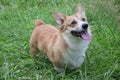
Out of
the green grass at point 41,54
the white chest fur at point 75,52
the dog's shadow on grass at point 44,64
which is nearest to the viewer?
the white chest fur at point 75,52

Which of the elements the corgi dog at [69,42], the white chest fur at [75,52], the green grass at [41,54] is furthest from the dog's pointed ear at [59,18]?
the green grass at [41,54]

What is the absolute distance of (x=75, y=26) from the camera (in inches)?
179

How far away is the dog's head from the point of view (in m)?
4.48

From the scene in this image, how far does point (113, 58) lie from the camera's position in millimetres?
5047

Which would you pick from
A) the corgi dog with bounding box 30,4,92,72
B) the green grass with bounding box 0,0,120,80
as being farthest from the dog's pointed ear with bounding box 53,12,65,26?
the green grass with bounding box 0,0,120,80

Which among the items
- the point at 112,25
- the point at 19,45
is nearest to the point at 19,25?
the point at 19,45

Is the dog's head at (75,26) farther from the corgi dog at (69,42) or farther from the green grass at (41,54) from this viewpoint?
the green grass at (41,54)

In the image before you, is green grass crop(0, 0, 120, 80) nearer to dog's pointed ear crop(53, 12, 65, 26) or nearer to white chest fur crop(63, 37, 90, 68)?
white chest fur crop(63, 37, 90, 68)

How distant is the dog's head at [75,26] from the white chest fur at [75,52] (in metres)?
0.08

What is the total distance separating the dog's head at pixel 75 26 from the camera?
4480mm

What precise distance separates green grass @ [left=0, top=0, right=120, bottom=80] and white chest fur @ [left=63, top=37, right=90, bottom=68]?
4.8 inches

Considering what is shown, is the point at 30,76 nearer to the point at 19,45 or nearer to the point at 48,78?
the point at 48,78

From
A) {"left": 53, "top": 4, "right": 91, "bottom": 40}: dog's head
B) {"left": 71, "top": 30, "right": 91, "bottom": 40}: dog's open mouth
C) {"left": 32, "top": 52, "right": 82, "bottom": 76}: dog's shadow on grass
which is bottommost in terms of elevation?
{"left": 32, "top": 52, "right": 82, "bottom": 76}: dog's shadow on grass

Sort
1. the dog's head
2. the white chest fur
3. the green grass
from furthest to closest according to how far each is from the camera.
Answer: the green grass, the white chest fur, the dog's head
